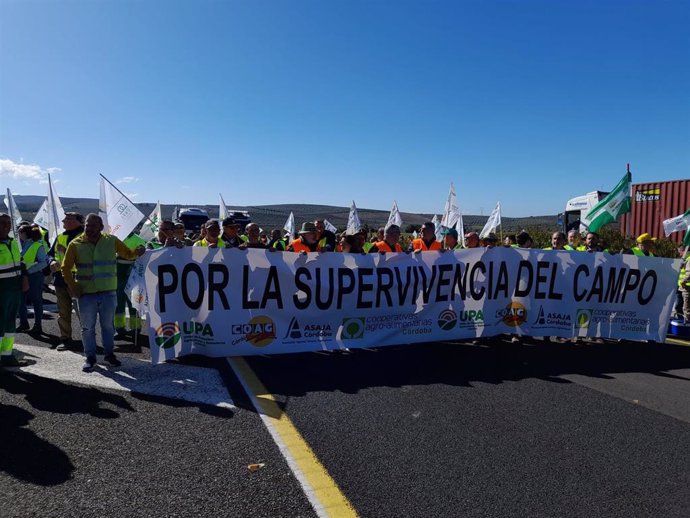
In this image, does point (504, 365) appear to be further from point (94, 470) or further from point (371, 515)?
point (94, 470)

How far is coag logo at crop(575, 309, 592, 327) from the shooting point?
7.84 meters

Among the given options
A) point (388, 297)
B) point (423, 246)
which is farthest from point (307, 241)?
point (423, 246)

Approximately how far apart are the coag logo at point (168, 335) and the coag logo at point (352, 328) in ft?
7.26

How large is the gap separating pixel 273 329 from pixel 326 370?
1.06 meters

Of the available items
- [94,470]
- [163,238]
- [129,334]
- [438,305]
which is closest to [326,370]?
[438,305]

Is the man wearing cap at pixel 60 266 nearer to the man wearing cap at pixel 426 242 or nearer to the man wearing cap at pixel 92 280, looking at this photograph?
the man wearing cap at pixel 92 280

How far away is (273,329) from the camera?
6.58m

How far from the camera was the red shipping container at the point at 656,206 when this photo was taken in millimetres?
17516

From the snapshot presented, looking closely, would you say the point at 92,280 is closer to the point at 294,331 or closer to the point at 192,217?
the point at 294,331

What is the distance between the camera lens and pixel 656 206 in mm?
18531

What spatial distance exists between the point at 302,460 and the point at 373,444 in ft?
2.01

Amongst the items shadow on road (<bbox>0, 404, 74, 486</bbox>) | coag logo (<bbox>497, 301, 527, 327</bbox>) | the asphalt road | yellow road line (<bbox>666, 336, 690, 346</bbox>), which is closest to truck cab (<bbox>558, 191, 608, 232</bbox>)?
yellow road line (<bbox>666, 336, 690, 346</bbox>)

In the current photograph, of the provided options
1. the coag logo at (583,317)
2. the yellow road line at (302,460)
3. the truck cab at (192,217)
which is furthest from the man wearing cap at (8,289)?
the truck cab at (192,217)

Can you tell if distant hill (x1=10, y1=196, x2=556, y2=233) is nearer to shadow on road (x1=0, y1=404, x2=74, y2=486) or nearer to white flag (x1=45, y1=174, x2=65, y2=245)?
white flag (x1=45, y1=174, x2=65, y2=245)
